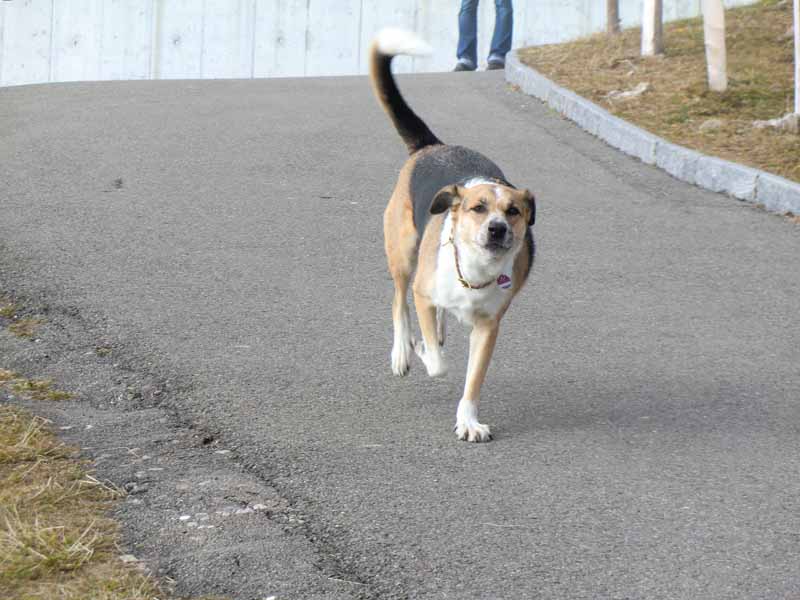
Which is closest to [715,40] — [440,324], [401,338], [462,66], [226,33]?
[462,66]

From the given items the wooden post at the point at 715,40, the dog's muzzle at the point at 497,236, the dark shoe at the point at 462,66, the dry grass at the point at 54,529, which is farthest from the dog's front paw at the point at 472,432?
the dark shoe at the point at 462,66

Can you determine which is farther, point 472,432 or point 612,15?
point 612,15

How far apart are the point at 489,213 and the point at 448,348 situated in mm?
1352

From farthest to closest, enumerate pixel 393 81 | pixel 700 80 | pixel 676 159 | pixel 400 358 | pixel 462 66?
pixel 462 66
pixel 700 80
pixel 676 159
pixel 393 81
pixel 400 358

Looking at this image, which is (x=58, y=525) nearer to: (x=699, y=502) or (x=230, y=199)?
(x=699, y=502)

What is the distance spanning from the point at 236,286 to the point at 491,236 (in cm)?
231

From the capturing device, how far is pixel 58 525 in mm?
3633

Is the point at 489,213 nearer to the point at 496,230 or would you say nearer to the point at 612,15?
the point at 496,230

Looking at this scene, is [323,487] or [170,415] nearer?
[323,487]

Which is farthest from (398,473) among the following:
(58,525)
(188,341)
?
(188,341)

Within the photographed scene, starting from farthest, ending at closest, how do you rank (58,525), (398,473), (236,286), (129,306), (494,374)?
(236,286)
(129,306)
(494,374)
(398,473)
(58,525)

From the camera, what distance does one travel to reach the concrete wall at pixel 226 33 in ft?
63.0

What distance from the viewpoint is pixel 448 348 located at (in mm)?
6035

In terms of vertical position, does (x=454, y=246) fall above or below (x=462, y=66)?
above
